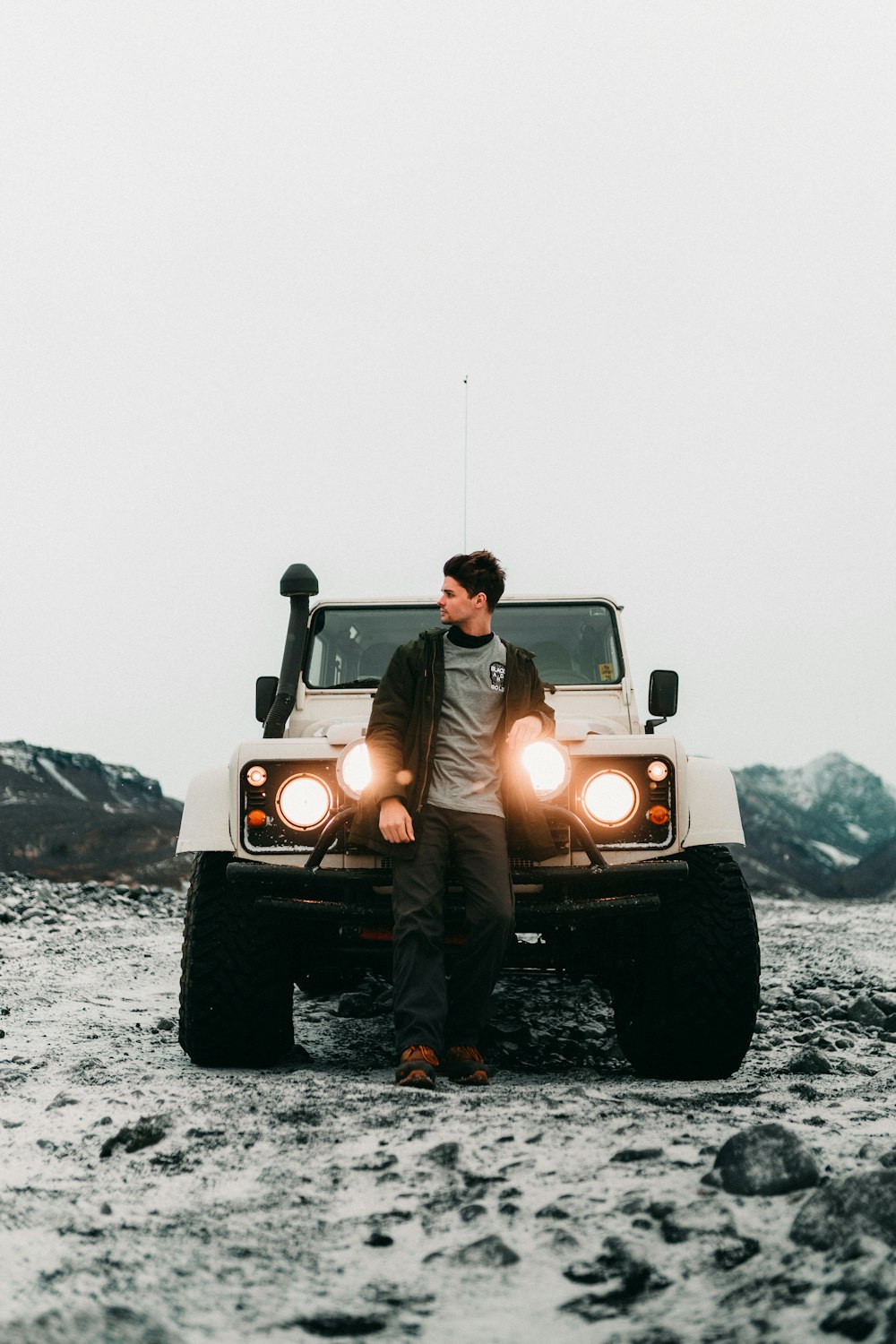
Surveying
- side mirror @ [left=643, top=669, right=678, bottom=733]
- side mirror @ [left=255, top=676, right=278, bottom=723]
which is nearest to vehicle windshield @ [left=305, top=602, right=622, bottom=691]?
side mirror @ [left=255, top=676, right=278, bottom=723]

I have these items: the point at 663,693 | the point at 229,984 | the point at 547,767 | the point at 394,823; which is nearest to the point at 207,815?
the point at 229,984

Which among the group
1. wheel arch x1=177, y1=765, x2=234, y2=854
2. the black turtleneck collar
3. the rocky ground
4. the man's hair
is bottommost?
the rocky ground

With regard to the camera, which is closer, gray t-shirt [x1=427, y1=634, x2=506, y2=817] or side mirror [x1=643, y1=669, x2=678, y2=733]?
gray t-shirt [x1=427, y1=634, x2=506, y2=817]

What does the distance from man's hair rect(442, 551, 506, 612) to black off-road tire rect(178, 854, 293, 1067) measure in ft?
4.29

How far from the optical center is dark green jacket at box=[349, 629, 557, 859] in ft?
12.0

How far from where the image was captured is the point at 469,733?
3.84m

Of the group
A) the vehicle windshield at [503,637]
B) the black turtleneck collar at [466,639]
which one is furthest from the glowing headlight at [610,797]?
the vehicle windshield at [503,637]

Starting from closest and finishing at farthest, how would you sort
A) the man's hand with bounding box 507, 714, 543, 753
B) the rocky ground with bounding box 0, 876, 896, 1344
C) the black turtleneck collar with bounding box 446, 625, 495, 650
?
the rocky ground with bounding box 0, 876, 896, 1344 < the man's hand with bounding box 507, 714, 543, 753 < the black turtleneck collar with bounding box 446, 625, 495, 650

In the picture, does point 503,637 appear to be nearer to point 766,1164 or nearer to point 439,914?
point 439,914

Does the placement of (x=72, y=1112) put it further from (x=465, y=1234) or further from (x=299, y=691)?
(x=299, y=691)

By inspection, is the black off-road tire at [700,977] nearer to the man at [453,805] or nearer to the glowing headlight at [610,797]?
the glowing headlight at [610,797]

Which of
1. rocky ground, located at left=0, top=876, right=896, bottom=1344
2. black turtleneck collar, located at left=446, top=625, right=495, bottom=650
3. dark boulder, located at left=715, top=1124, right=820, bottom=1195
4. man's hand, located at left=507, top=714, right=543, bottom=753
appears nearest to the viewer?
rocky ground, located at left=0, top=876, right=896, bottom=1344

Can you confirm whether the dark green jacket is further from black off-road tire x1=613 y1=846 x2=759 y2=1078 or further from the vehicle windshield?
the vehicle windshield

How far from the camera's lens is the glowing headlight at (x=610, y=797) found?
3.85 metres
